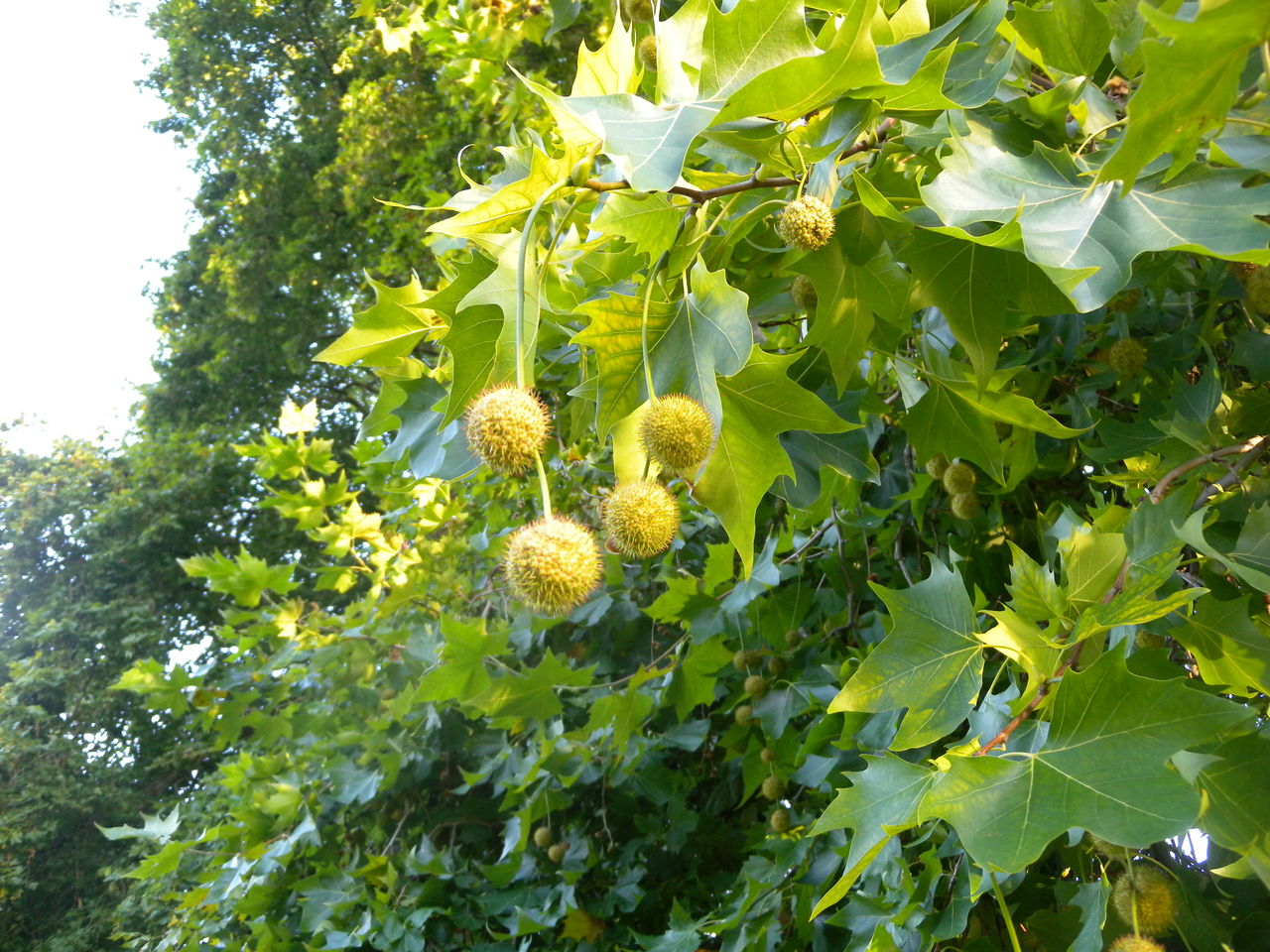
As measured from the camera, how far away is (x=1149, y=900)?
4.81ft

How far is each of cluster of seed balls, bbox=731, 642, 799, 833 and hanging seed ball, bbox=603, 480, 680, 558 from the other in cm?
115

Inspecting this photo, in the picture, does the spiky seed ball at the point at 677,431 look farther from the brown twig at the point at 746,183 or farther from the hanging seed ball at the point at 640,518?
the brown twig at the point at 746,183

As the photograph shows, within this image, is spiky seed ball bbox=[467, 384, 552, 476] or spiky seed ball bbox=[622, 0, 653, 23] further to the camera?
spiky seed ball bbox=[622, 0, 653, 23]

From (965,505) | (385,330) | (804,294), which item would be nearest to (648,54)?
(804,294)

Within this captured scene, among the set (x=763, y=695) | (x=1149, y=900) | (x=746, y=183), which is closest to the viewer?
(x=746, y=183)

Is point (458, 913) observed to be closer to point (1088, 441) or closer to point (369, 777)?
point (369, 777)

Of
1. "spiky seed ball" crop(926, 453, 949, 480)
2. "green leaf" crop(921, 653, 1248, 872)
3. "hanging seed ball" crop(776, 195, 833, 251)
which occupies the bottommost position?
"spiky seed ball" crop(926, 453, 949, 480)

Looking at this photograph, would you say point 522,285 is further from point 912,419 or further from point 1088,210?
point 912,419

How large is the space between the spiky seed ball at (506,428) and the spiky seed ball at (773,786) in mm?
1562

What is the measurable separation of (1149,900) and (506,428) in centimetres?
121

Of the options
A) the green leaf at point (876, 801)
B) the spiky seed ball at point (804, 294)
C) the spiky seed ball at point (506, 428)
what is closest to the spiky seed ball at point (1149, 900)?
the green leaf at point (876, 801)

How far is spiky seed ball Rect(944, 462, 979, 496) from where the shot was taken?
1979 mm

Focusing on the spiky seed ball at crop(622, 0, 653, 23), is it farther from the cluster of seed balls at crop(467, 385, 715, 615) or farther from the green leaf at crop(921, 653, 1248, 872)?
the green leaf at crop(921, 653, 1248, 872)

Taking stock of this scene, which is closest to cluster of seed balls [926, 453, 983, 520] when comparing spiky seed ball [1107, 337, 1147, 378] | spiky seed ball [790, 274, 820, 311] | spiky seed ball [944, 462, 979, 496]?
spiky seed ball [944, 462, 979, 496]
